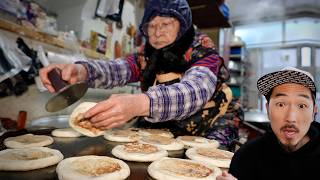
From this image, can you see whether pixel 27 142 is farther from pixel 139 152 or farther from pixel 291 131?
pixel 291 131

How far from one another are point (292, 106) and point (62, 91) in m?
0.97

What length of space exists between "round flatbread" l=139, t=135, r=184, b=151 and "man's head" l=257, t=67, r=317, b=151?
0.66 m

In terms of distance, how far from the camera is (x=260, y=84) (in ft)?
2.27

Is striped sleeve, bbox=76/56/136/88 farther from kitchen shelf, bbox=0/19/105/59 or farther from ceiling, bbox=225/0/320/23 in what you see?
ceiling, bbox=225/0/320/23

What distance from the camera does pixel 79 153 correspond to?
1.11 m

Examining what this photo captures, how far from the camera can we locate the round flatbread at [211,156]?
1.05 metres

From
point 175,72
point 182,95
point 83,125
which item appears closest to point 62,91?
point 83,125

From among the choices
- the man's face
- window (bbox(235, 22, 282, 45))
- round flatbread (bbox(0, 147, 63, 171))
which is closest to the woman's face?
round flatbread (bbox(0, 147, 63, 171))

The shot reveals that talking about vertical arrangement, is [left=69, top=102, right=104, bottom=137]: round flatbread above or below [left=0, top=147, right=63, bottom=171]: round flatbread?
above

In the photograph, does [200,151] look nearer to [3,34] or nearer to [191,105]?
[191,105]

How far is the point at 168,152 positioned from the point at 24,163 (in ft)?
2.04

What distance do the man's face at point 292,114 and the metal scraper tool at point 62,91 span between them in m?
0.89

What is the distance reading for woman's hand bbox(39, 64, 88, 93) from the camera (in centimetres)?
137

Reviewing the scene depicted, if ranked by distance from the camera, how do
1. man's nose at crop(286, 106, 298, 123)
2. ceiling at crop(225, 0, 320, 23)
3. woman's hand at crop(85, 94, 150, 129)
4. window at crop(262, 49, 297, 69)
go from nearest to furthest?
man's nose at crop(286, 106, 298, 123), window at crop(262, 49, 297, 69), woman's hand at crop(85, 94, 150, 129), ceiling at crop(225, 0, 320, 23)
